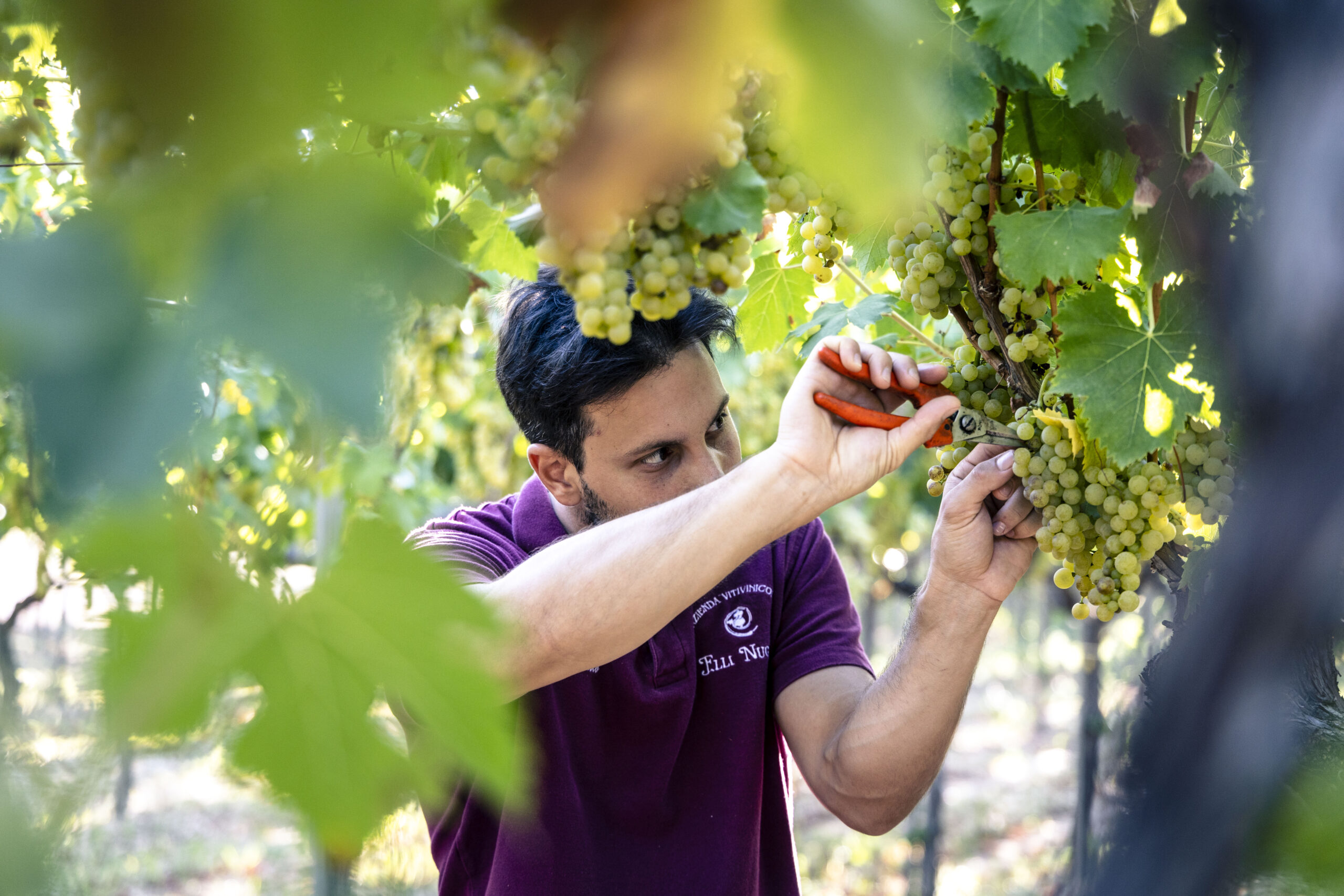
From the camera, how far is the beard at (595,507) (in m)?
1.91

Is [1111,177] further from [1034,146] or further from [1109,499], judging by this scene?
[1109,499]

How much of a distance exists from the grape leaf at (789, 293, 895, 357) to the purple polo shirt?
0.53 m

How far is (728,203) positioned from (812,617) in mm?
1547

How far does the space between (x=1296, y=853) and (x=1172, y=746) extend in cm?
6

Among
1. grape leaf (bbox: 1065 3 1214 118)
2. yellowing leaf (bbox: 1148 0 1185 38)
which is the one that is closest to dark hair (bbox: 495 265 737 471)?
grape leaf (bbox: 1065 3 1214 118)

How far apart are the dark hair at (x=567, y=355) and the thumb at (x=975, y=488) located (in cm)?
68

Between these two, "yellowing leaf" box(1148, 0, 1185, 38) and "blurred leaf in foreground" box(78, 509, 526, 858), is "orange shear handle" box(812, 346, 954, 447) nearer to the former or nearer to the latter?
"yellowing leaf" box(1148, 0, 1185, 38)

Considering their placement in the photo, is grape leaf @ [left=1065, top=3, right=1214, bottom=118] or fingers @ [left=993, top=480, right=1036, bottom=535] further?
fingers @ [left=993, top=480, right=1036, bottom=535]

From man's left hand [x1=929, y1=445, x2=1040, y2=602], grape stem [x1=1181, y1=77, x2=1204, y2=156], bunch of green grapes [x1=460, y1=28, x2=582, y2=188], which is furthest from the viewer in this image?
man's left hand [x1=929, y1=445, x2=1040, y2=602]

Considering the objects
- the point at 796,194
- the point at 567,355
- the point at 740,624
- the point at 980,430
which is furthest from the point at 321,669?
the point at 740,624

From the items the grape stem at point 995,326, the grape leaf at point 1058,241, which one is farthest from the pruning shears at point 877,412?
the grape leaf at point 1058,241

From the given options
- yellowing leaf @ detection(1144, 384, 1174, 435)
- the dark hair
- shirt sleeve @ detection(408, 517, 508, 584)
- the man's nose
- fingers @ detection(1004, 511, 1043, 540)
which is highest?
the dark hair

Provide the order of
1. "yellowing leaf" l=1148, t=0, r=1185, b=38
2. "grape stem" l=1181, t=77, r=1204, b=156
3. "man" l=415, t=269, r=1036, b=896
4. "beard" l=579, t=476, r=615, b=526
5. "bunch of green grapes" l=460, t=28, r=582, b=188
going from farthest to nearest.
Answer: "beard" l=579, t=476, r=615, b=526
"man" l=415, t=269, r=1036, b=896
"grape stem" l=1181, t=77, r=1204, b=156
"yellowing leaf" l=1148, t=0, r=1185, b=38
"bunch of green grapes" l=460, t=28, r=582, b=188

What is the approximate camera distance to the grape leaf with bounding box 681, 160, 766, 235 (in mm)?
583
